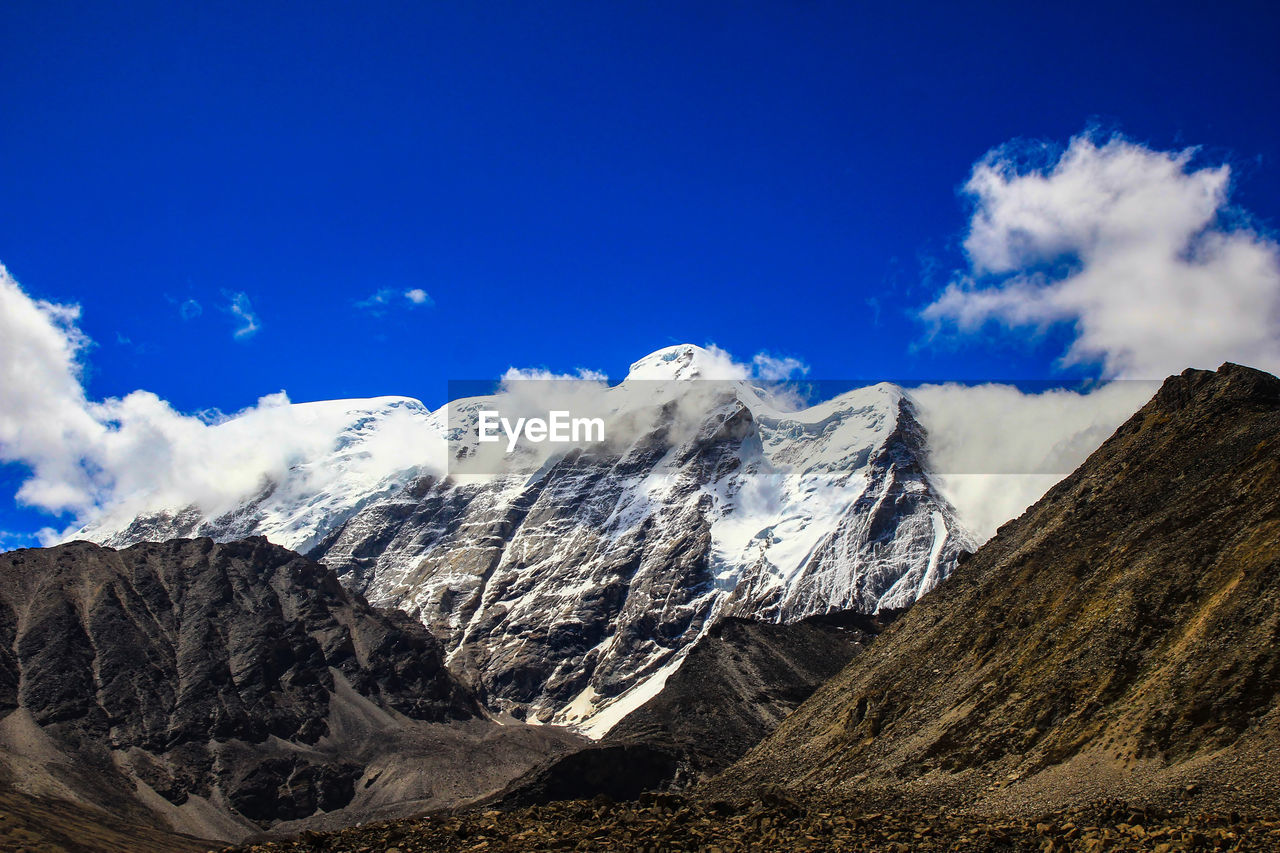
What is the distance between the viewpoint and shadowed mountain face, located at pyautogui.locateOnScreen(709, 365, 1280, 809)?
5094 cm

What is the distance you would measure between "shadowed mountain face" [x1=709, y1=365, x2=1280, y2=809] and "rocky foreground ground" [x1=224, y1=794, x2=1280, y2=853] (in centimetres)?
613

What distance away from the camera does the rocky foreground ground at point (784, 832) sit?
120 ft

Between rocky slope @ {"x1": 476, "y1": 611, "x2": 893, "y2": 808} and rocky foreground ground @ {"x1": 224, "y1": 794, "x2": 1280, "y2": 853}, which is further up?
rocky slope @ {"x1": 476, "y1": 611, "x2": 893, "y2": 808}

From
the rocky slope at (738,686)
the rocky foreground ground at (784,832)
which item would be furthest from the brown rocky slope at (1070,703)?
the rocky slope at (738,686)

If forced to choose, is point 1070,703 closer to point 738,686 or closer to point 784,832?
point 784,832

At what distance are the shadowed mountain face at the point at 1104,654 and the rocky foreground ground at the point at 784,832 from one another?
6.13 meters

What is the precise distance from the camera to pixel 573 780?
119m

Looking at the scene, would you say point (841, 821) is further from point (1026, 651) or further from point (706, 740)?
point (706, 740)

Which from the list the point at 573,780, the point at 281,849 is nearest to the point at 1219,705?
the point at 281,849

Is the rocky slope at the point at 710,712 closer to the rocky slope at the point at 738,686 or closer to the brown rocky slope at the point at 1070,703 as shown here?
the rocky slope at the point at 738,686

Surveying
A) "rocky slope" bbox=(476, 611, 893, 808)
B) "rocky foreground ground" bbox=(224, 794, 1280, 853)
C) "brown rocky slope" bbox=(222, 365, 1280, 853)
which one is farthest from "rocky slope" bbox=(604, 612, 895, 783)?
"rocky foreground ground" bbox=(224, 794, 1280, 853)

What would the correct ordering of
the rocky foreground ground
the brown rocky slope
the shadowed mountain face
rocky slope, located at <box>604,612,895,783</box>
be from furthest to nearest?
rocky slope, located at <box>604,612,895,783</box>, the shadowed mountain face, the brown rocky slope, the rocky foreground ground

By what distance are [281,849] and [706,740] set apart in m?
90.8

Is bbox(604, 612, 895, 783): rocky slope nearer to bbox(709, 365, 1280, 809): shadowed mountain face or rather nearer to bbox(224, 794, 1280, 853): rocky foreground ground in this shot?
bbox(709, 365, 1280, 809): shadowed mountain face
